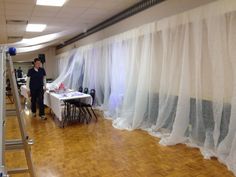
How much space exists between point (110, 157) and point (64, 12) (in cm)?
374

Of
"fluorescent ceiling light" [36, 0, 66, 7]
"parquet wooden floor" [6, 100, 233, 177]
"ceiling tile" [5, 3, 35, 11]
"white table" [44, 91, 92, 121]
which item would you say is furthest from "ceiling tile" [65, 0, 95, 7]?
"parquet wooden floor" [6, 100, 233, 177]

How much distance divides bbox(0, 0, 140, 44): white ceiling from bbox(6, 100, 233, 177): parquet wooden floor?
2.67m

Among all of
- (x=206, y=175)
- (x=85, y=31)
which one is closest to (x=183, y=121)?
(x=206, y=175)

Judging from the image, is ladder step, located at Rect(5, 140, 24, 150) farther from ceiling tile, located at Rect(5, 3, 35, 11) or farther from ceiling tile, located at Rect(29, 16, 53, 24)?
ceiling tile, located at Rect(29, 16, 53, 24)

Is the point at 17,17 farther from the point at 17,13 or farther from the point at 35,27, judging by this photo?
the point at 35,27

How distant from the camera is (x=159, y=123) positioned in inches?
181

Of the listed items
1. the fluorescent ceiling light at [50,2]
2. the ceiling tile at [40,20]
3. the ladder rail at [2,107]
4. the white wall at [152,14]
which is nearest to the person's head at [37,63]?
the ceiling tile at [40,20]

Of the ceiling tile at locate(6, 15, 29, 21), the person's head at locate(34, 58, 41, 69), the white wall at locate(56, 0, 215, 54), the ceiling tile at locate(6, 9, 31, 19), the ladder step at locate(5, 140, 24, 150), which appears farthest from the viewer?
the person's head at locate(34, 58, 41, 69)

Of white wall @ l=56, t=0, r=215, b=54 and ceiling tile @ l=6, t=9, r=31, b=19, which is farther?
ceiling tile @ l=6, t=9, r=31, b=19

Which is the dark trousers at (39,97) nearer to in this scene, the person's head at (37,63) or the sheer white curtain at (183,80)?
the person's head at (37,63)

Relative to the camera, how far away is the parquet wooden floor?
3127mm

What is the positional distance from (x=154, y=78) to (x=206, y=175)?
2.34 metres

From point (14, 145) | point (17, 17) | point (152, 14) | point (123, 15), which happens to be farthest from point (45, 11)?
point (14, 145)

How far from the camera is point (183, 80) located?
13.2ft
